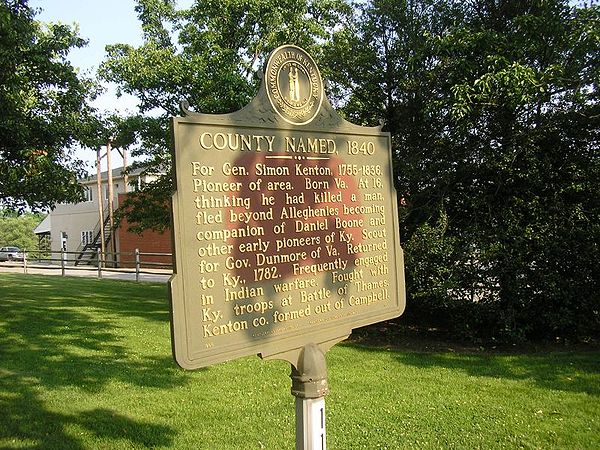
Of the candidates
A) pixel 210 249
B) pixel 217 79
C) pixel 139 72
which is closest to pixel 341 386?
pixel 210 249

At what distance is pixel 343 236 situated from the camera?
3764mm

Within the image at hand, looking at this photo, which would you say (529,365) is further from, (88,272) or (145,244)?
(145,244)

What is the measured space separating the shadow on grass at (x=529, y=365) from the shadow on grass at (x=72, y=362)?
3.55 metres

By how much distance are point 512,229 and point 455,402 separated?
12.3 ft

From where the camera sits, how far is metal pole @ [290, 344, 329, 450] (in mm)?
3516

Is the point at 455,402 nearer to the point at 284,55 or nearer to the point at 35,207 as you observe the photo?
the point at 284,55

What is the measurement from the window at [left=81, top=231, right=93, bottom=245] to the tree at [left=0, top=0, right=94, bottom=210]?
33.0m

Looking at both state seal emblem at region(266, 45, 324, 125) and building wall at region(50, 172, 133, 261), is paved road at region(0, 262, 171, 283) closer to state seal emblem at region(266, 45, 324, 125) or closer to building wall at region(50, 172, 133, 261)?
building wall at region(50, 172, 133, 261)

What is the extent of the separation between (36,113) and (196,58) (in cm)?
460

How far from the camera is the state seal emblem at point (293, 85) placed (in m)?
3.41

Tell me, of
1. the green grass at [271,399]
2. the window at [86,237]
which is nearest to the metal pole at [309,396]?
the green grass at [271,399]

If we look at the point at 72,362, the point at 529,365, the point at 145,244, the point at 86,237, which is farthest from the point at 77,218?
the point at 529,365

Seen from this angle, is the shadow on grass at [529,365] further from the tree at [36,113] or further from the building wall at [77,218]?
the building wall at [77,218]

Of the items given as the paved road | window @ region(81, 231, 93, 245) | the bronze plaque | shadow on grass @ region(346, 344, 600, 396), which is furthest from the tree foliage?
window @ region(81, 231, 93, 245)
